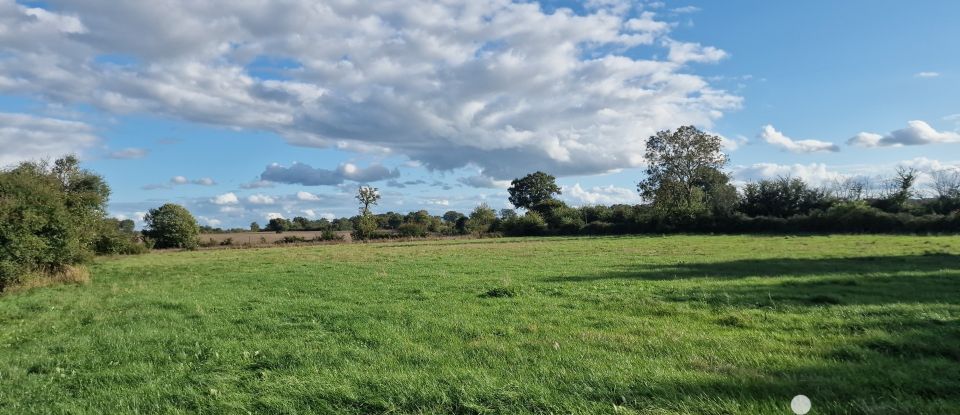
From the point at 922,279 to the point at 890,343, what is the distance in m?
11.3

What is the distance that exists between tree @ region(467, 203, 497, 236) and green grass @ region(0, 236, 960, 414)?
248 ft

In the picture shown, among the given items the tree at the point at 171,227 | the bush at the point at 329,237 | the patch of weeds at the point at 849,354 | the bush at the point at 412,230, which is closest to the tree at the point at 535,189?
the bush at the point at 412,230

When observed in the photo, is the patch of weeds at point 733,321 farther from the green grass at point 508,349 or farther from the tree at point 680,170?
the tree at point 680,170

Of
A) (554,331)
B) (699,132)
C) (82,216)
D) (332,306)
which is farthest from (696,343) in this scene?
(699,132)

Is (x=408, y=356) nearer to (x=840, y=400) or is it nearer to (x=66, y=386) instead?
(x=66, y=386)

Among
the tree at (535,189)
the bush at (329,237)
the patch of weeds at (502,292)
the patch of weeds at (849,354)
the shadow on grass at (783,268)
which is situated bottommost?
the shadow on grass at (783,268)

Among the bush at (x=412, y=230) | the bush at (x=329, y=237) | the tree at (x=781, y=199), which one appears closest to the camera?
the tree at (x=781, y=199)

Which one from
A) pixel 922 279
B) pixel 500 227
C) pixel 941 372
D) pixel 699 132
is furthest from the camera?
pixel 500 227

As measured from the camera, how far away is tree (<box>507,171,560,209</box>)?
124m

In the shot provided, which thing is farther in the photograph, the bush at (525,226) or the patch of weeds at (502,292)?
the bush at (525,226)

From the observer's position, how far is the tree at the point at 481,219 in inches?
3740

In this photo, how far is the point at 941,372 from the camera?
18.3 feet

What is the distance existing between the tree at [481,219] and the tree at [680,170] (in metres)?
33.6

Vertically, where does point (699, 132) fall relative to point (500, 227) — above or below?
above
